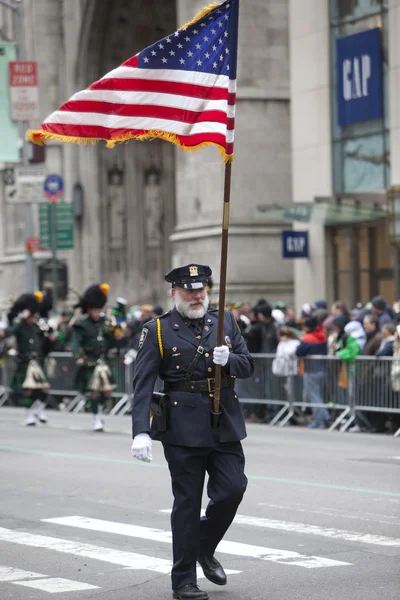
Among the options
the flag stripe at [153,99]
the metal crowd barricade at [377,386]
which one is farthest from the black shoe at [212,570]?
the metal crowd barricade at [377,386]

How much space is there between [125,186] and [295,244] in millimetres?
14511

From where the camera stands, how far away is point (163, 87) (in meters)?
8.93

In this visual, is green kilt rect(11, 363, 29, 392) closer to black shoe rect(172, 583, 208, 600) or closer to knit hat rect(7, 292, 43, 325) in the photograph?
knit hat rect(7, 292, 43, 325)

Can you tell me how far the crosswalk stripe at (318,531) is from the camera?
367 inches

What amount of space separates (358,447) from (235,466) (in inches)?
352

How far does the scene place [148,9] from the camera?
39938mm

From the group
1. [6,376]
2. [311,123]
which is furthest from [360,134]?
[6,376]

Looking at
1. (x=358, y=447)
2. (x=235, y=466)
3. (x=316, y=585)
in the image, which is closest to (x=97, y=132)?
(x=235, y=466)

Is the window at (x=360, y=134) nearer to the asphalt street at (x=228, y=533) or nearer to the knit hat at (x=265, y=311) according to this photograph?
the knit hat at (x=265, y=311)

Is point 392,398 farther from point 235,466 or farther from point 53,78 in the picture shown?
point 53,78

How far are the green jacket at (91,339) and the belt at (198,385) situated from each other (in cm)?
1135

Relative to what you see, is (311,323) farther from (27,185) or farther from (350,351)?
(27,185)

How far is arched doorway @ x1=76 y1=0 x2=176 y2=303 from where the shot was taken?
39438 mm

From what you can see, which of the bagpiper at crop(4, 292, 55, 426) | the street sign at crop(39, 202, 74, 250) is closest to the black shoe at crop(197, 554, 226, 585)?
the bagpiper at crop(4, 292, 55, 426)
